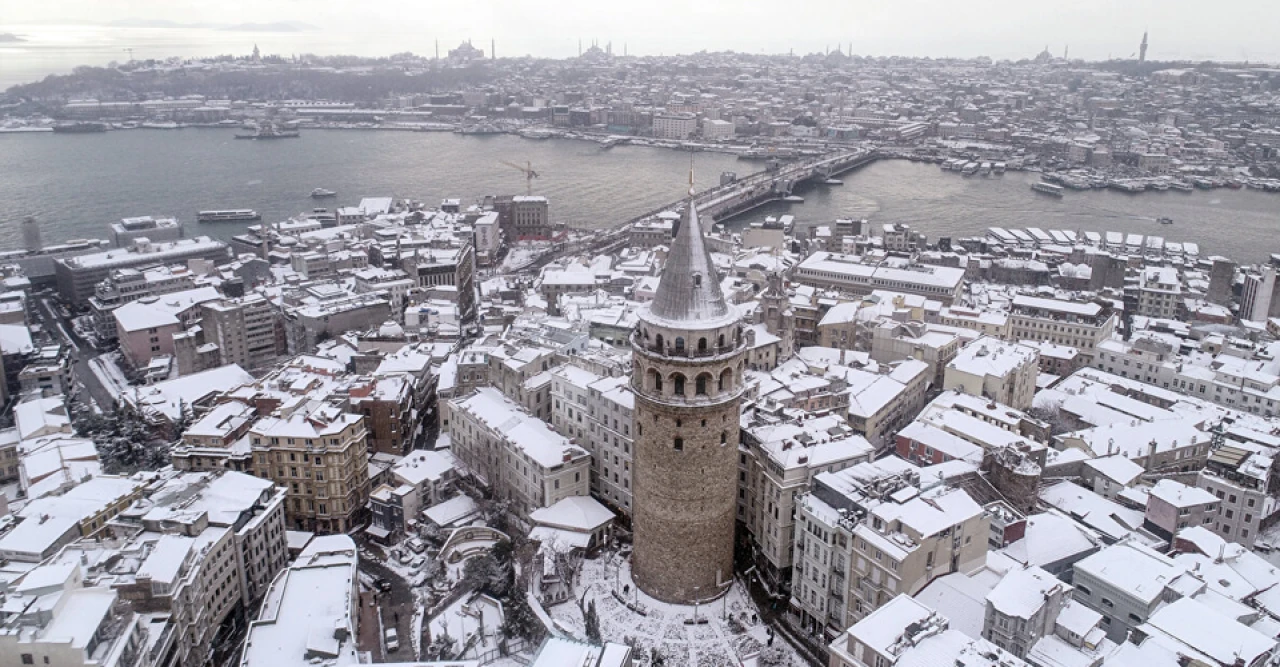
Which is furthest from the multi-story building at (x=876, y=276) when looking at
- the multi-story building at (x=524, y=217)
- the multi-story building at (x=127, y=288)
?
the multi-story building at (x=127, y=288)

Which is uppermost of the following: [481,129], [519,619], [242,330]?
[481,129]

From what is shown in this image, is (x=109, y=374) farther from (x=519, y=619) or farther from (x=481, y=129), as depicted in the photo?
(x=481, y=129)

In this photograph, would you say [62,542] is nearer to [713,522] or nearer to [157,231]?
[713,522]

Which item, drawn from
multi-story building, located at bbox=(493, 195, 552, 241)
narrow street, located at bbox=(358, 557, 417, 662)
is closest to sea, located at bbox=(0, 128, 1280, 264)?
multi-story building, located at bbox=(493, 195, 552, 241)

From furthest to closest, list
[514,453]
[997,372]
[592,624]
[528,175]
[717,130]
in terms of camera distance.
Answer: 1. [717,130]
2. [528,175]
3. [997,372]
4. [514,453]
5. [592,624]

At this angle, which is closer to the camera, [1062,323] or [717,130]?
[1062,323]

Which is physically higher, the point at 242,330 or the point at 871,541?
the point at 871,541

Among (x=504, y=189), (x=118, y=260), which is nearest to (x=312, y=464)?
(x=118, y=260)
